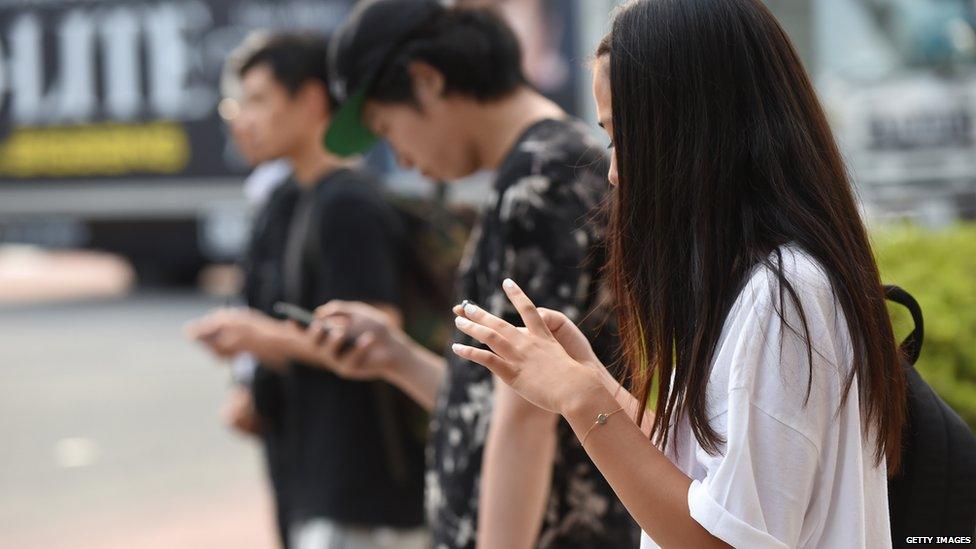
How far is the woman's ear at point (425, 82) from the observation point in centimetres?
247

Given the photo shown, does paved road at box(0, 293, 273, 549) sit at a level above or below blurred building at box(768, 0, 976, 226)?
below

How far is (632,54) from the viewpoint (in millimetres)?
1550

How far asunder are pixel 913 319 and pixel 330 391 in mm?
1776

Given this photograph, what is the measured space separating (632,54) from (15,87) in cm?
1622

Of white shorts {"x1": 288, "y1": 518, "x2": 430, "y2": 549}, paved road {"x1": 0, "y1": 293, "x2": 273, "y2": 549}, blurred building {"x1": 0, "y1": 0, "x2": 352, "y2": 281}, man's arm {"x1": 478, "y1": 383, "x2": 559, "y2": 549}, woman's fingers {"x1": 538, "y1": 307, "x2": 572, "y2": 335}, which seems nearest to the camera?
woman's fingers {"x1": 538, "y1": 307, "x2": 572, "y2": 335}

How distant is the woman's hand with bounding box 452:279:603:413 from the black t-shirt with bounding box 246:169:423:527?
1555 mm

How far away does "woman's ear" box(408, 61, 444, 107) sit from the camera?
2471 millimetres

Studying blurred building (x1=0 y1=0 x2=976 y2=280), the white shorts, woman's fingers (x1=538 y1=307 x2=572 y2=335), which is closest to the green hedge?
the white shorts

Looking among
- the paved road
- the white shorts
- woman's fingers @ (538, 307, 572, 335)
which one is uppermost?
woman's fingers @ (538, 307, 572, 335)

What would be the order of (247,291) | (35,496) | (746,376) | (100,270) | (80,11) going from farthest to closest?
(100,270), (80,11), (35,496), (247,291), (746,376)

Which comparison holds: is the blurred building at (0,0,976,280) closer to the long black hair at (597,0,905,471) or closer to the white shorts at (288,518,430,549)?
the white shorts at (288,518,430,549)

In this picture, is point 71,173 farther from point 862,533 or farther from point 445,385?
point 862,533

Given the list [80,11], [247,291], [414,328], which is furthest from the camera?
[80,11]

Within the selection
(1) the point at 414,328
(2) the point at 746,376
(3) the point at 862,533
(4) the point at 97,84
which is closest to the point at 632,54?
(2) the point at 746,376
